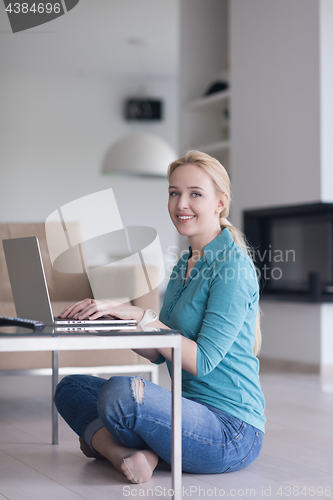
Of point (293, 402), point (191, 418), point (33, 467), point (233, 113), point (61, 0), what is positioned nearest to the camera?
point (191, 418)

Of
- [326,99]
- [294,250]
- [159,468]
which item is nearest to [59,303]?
[159,468]

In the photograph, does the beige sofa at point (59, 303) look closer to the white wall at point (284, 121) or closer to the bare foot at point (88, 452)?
the bare foot at point (88, 452)

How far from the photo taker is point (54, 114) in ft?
22.8

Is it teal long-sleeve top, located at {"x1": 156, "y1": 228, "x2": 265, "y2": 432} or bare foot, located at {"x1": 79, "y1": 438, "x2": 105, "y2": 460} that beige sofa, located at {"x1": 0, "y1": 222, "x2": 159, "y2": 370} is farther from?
teal long-sleeve top, located at {"x1": 156, "y1": 228, "x2": 265, "y2": 432}

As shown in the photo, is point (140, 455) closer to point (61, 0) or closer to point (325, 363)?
point (325, 363)

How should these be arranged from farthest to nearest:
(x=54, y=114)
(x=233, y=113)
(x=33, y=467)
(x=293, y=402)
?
(x=54, y=114) → (x=233, y=113) → (x=293, y=402) → (x=33, y=467)

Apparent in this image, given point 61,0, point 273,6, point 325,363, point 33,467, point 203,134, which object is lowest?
point 325,363

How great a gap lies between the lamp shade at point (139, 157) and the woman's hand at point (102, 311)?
3729mm

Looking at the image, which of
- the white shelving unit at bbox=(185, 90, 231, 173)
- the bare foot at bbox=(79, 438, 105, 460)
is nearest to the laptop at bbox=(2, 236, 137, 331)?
the bare foot at bbox=(79, 438, 105, 460)

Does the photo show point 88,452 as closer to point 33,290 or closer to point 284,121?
point 33,290

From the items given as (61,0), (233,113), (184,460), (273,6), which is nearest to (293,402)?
(184,460)

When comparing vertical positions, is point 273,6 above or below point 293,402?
above

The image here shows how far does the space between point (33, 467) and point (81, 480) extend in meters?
0.21

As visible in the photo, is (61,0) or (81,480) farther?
(61,0)
